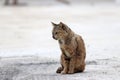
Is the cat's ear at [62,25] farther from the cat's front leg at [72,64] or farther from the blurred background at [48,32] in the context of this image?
the blurred background at [48,32]

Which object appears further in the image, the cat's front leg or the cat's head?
the cat's front leg

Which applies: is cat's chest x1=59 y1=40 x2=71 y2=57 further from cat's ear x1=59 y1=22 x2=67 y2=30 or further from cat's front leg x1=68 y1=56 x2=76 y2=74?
cat's ear x1=59 y1=22 x2=67 y2=30

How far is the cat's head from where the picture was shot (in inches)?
352

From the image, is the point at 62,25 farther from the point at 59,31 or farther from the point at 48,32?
the point at 48,32

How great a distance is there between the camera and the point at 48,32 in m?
18.1

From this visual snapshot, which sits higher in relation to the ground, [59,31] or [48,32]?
[59,31]

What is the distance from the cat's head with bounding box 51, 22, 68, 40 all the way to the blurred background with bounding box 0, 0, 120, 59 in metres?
3.03

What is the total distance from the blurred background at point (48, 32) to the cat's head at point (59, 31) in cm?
303

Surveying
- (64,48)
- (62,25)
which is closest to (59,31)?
(62,25)

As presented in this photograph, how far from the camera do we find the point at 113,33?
17.5 meters

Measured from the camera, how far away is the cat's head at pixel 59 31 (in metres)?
8.95

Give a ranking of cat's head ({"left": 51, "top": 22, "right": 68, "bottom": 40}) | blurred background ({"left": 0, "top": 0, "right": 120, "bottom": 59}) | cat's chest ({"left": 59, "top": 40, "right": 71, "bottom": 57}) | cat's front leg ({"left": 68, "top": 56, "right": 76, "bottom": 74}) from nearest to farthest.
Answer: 1. cat's head ({"left": 51, "top": 22, "right": 68, "bottom": 40})
2. cat's chest ({"left": 59, "top": 40, "right": 71, "bottom": 57})
3. cat's front leg ({"left": 68, "top": 56, "right": 76, "bottom": 74})
4. blurred background ({"left": 0, "top": 0, "right": 120, "bottom": 59})

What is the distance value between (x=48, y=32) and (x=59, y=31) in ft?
29.9

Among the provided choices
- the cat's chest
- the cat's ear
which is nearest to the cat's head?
the cat's ear
